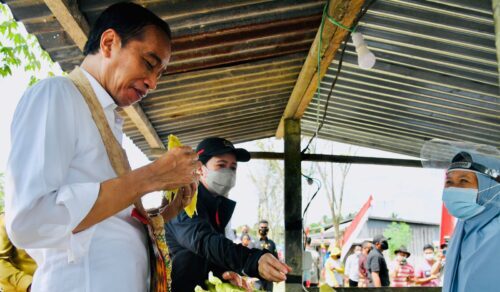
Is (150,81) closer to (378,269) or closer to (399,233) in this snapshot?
(378,269)

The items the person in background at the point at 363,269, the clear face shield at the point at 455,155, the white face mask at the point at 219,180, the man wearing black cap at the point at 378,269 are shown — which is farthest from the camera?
the person in background at the point at 363,269

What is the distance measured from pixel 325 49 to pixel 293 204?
2785mm

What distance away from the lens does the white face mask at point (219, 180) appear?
3.29m

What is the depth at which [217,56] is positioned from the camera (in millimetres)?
4562

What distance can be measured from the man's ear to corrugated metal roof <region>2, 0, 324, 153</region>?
176 cm

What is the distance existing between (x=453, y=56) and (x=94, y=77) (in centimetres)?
387

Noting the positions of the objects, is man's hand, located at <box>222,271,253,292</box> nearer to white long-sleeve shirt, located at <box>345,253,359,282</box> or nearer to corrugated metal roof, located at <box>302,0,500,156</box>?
corrugated metal roof, located at <box>302,0,500,156</box>

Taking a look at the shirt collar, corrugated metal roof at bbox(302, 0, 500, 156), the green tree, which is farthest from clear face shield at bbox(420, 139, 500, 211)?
the green tree

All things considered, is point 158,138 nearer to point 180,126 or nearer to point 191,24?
point 180,126

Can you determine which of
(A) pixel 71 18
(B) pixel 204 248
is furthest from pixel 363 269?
(A) pixel 71 18

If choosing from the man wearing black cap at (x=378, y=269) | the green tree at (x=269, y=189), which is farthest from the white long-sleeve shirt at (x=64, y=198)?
the green tree at (x=269, y=189)

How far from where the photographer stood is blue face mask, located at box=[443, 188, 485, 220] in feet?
11.6

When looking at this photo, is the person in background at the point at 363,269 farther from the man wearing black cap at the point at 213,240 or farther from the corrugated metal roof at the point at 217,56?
the man wearing black cap at the point at 213,240

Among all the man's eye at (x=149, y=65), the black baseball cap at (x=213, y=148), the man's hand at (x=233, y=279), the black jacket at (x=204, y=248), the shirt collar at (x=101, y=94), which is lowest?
the man's hand at (x=233, y=279)
